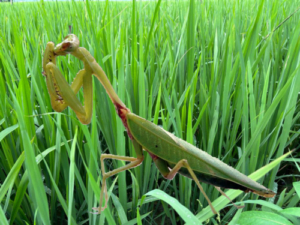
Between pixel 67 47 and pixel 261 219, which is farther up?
pixel 67 47

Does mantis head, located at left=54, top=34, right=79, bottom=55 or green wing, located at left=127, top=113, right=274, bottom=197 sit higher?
mantis head, located at left=54, top=34, right=79, bottom=55

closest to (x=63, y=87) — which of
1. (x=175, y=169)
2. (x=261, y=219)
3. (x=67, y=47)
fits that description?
(x=67, y=47)

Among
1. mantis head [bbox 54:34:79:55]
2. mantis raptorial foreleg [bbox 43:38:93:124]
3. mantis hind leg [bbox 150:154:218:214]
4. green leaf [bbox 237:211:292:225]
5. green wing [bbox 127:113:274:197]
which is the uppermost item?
mantis head [bbox 54:34:79:55]

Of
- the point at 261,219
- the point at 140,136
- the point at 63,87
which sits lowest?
the point at 261,219

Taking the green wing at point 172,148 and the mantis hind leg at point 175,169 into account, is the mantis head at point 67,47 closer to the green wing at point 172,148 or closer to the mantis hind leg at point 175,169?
the green wing at point 172,148

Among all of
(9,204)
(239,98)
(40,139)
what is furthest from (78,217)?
(239,98)

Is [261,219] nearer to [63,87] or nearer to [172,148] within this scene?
[172,148]

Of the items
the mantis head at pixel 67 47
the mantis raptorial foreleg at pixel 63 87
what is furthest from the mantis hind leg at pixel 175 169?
the mantis head at pixel 67 47

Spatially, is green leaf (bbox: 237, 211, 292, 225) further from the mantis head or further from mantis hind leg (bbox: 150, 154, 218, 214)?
the mantis head

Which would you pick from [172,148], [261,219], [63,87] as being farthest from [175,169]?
[63,87]

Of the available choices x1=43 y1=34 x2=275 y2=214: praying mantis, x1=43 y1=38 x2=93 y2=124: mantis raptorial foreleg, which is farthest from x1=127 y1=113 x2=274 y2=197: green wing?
x1=43 y1=38 x2=93 y2=124: mantis raptorial foreleg
